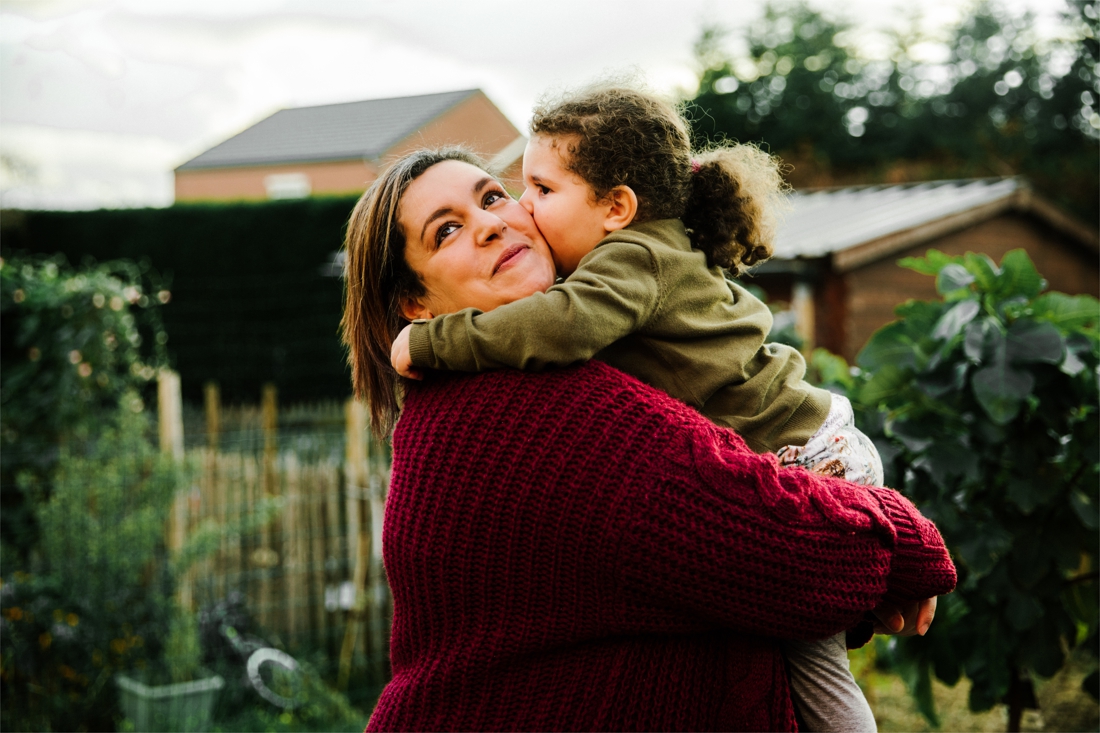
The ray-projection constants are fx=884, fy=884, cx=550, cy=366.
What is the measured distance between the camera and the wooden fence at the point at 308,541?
532 cm

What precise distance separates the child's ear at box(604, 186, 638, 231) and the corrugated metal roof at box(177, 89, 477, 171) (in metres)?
0.82

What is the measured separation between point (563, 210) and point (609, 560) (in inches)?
27.6

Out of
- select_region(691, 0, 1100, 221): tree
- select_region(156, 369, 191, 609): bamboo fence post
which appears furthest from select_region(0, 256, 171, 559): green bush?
select_region(691, 0, 1100, 221): tree

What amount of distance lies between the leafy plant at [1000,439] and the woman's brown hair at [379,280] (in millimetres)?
1559

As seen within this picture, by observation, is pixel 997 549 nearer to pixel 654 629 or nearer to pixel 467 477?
pixel 654 629

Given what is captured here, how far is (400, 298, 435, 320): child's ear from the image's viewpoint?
1.67 metres

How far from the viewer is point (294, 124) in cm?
330

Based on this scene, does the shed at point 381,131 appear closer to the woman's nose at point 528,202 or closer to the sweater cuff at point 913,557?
the woman's nose at point 528,202

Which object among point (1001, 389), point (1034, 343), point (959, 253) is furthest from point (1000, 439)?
point (959, 253)

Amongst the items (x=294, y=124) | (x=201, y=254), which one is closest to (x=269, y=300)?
(x=201, y=254)

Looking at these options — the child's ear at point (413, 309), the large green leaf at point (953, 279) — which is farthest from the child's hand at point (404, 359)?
the large green leaf at point (953, 279)

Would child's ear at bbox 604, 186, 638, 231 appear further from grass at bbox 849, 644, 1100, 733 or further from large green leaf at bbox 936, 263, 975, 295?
grass at bbox 849, 644, 1100, 733

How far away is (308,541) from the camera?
218 inches

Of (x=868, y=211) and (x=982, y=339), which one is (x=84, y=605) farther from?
(x=868, y=211)
